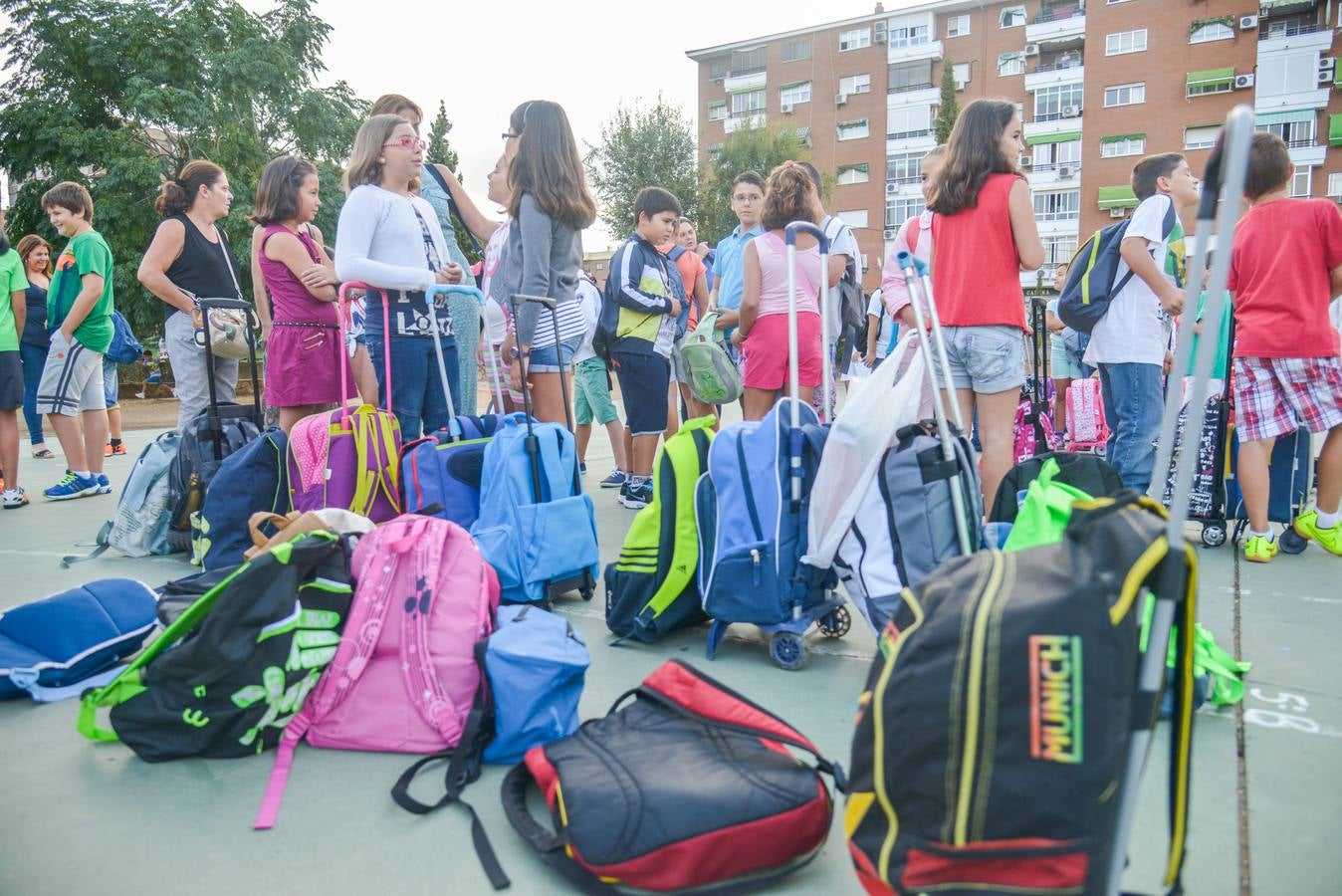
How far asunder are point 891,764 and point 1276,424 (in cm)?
368

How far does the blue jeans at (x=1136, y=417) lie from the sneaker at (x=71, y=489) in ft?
20.3

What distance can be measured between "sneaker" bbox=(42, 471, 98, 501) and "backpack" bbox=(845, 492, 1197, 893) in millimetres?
6166

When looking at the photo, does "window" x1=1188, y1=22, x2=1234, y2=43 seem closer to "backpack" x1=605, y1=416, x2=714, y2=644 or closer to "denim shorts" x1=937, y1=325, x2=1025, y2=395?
"denim shorts" x1=937, y1=325, x2=1025, y2=395

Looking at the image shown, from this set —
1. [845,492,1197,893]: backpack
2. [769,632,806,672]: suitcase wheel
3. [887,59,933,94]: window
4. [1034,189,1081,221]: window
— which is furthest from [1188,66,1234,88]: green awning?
[845,492,1197,893]: backpack

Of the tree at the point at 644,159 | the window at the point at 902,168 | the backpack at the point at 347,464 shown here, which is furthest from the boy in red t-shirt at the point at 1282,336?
the window at the point at 902,168

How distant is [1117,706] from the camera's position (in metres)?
1.24

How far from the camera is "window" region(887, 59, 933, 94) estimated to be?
4466 cm

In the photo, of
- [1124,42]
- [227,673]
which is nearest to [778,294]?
[227,673]

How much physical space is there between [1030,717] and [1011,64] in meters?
48.0

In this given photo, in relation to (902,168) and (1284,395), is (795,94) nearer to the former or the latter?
(902,168)

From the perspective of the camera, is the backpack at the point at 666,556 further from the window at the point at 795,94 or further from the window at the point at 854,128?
the window at the point at 795,94

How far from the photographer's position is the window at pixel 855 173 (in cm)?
4647

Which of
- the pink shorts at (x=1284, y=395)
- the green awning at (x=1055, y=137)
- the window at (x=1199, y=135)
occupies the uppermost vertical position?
the green awning at (x=1055, y=137)

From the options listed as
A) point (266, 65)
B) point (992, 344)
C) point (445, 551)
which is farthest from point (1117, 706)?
point (266, 65)
